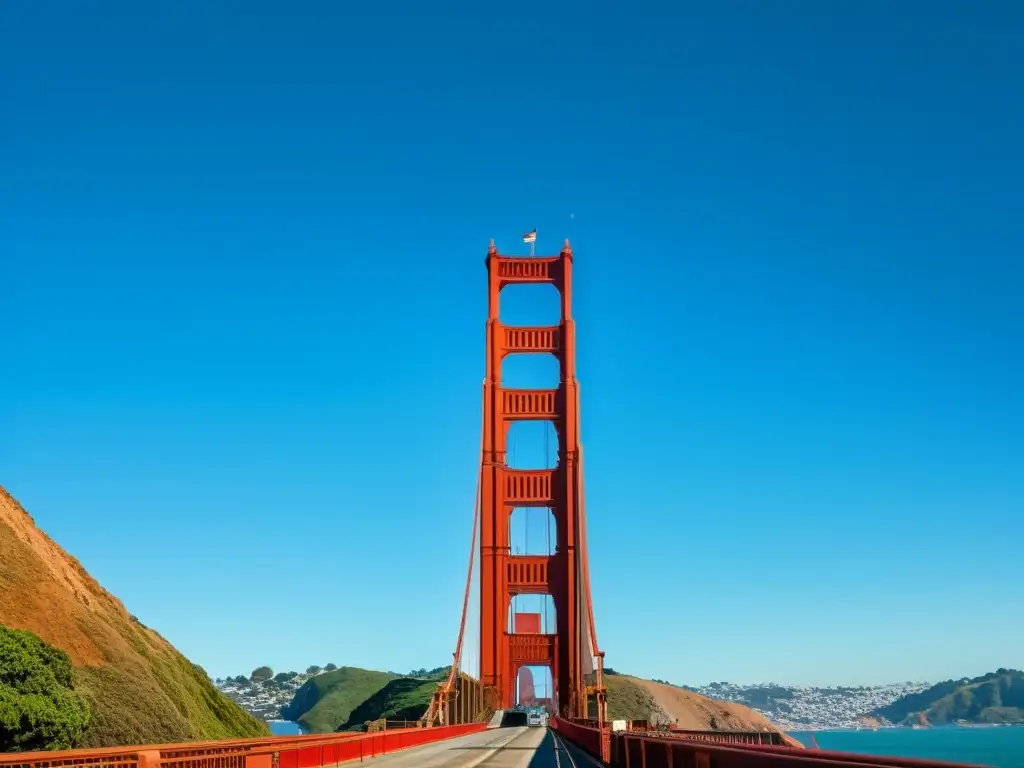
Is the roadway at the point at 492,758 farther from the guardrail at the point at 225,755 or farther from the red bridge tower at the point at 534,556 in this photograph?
the red bridge tower at the point at 534,556

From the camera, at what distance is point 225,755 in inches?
909

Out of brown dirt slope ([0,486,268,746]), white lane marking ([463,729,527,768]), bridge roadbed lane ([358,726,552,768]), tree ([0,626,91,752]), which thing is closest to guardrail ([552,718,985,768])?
white lane marking ([463,729,527,768])

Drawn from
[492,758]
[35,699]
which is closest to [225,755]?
[35,699]

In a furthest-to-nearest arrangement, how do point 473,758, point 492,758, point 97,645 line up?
A: 1. point 97,645
2. point 492,758
3. point 473,758

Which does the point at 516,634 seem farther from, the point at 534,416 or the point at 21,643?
the point at 21,643

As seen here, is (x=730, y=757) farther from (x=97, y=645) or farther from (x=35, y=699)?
(x=97, y=645)

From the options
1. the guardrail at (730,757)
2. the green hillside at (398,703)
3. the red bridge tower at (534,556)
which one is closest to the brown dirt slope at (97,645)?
the red bridge tower at (534,556)

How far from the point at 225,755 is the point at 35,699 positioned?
1464 cm

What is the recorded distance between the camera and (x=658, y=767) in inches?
734

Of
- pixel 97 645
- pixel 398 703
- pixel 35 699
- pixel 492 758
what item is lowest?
pixel 492 758

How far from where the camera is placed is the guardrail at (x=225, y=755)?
20125mm

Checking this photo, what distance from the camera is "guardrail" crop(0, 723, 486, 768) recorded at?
20125mm

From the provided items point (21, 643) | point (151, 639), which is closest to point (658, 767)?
point (21, 643)

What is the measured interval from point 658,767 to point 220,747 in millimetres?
15546
